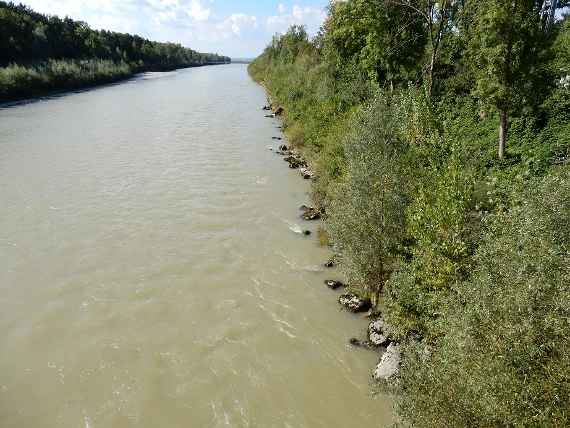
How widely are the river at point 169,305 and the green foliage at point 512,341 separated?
347cm

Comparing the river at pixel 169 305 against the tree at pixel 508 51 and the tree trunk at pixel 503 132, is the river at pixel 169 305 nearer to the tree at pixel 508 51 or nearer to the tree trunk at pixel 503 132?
the tree trunk at pixel 503 132

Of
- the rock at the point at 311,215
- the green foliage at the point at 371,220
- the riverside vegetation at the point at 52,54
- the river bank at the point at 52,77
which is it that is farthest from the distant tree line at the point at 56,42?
the green foliage at the point at 371,220

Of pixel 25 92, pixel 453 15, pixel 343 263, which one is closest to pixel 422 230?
→ pixel 343 263

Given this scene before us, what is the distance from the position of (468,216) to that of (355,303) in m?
5.28

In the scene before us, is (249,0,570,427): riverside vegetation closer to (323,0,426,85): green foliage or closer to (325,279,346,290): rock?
(323,0,426,85): green foliage

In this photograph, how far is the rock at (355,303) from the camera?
47.8 feet

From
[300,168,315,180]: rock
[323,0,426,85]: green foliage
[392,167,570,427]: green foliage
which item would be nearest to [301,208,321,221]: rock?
[300,168,315,180]: rock

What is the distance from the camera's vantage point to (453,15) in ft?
78.8

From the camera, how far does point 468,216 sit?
11.5 metres

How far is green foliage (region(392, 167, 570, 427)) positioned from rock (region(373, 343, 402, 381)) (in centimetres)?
267

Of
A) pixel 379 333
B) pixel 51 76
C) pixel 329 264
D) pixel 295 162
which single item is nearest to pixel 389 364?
pixel 379 333

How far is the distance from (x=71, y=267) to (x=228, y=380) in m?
10.1

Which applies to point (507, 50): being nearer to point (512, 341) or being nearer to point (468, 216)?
point (468, 216)

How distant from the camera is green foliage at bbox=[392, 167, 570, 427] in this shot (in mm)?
6508
